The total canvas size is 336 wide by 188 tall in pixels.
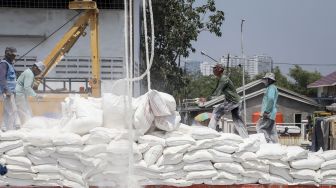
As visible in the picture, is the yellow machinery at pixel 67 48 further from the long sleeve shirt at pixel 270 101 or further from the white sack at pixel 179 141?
the white sack at pixel 179 141

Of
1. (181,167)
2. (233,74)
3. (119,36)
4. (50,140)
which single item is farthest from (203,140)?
(233,74)

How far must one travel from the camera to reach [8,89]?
308 inches

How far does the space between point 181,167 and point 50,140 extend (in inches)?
45.3

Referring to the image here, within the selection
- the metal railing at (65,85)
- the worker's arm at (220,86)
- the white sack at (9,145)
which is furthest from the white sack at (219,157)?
the metal railing at (65,85)

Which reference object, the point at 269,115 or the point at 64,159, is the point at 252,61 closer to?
the point at 269,115

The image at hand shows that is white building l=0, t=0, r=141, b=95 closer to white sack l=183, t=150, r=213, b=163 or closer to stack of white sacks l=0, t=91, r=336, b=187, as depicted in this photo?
stack of white sacks l=0, t=91, r=336, b=187

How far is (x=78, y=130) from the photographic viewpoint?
491cm

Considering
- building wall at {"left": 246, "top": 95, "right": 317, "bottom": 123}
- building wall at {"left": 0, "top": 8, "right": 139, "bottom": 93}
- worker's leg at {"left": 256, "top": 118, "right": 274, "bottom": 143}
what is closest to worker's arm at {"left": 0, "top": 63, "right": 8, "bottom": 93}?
worker's leg at {"left": 256, "top": 118, "right": 274, "bottom": 143}

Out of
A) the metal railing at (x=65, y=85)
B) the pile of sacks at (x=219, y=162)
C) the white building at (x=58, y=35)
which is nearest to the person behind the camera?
the pile of sacks at (x=219, y=162)

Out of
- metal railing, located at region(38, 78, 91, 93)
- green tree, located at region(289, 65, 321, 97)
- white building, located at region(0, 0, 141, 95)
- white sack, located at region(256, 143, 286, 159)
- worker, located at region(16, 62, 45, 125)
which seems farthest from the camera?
green tree, located at region(289, 65, 321, 97)

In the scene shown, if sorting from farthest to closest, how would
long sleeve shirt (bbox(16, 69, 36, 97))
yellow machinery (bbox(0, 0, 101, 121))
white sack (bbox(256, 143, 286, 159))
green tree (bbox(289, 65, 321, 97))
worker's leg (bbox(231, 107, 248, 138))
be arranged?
green tree (bbox(289, 65, 321, 97)) → yellow machinery (bbox(0, 0, 101, 121)) → long sleeve shirt (bbox(16, 69, 36, 97)) → worker's leg (bbox(231, 107, 248, 138)) → white sack (bbox(256, 143, 286, 159))

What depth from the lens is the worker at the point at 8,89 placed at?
7.62m

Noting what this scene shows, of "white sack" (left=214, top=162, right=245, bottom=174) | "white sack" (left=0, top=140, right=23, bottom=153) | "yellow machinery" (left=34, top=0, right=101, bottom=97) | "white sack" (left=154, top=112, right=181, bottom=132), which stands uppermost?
"yellow machinery" (left=34, top=0, right=101, bottom=97)

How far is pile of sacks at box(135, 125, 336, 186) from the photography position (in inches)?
190
